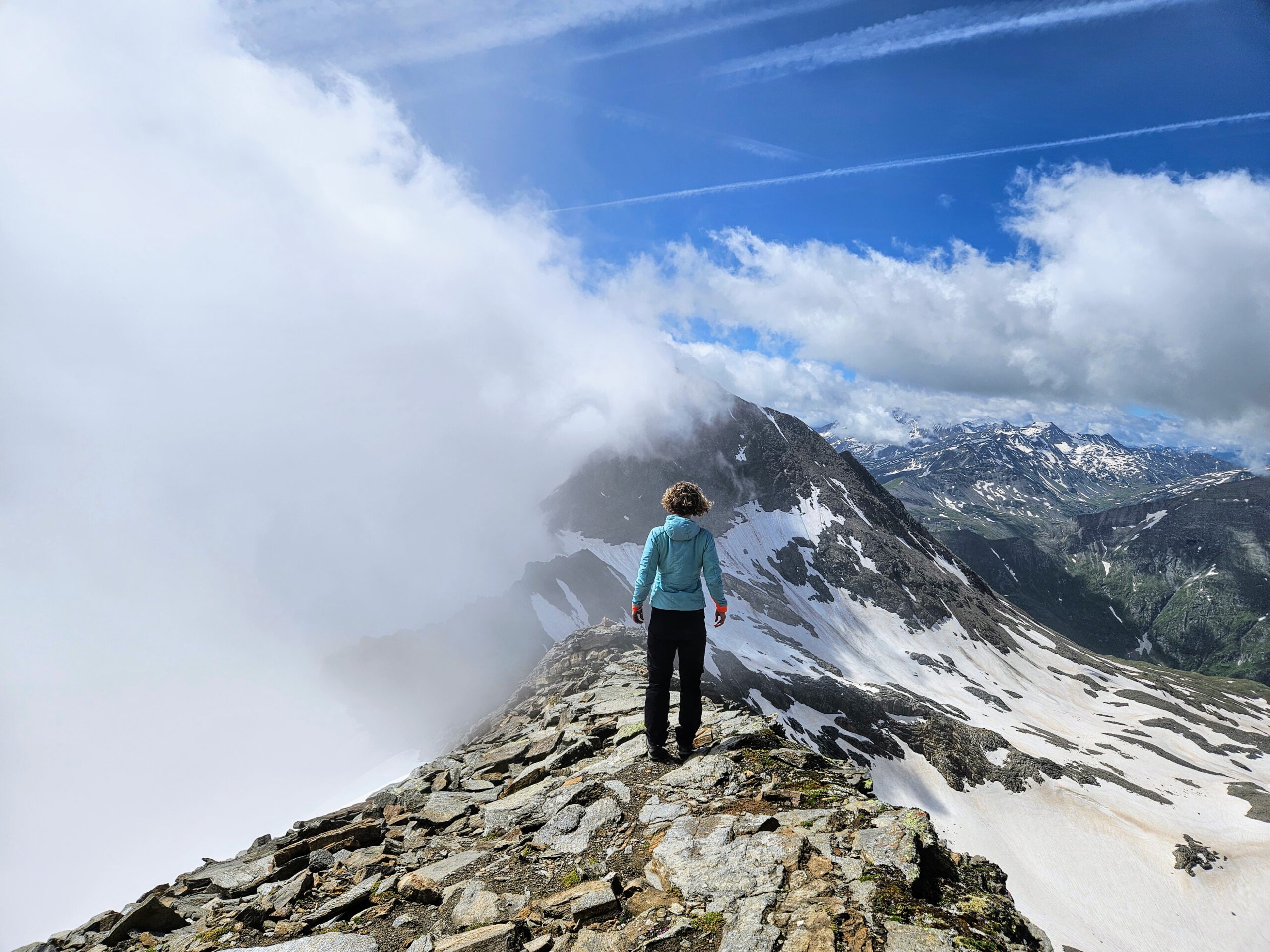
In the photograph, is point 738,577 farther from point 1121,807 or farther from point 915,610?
point 1121,807

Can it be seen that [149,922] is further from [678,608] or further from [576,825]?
[678,608]

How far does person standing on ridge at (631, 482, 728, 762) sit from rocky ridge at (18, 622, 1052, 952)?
2.40ft

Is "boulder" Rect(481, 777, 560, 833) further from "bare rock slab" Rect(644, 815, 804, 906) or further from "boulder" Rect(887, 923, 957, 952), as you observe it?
"boulder" Rect(887, 923, 957, 952)

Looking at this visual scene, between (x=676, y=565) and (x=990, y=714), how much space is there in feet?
435

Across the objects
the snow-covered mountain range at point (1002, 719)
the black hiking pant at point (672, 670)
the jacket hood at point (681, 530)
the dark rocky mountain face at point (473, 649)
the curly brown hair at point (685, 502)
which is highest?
the curly brown hair at point (685, 502)

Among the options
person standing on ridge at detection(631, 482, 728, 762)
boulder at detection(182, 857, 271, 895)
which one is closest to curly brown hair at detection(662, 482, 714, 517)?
person standing on ridge at detection(631, 482, 728, 762)

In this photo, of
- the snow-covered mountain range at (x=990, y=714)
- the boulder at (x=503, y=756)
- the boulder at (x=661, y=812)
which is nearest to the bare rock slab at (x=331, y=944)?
the boulder at (x=661, y=812)

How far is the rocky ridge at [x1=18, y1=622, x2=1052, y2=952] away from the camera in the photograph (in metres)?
5.93

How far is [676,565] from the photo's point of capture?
10.2 meters

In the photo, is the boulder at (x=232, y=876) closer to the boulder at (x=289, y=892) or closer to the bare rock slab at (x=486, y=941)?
the boulder at (x=289, y=892)

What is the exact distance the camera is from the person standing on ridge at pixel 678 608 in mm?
10211

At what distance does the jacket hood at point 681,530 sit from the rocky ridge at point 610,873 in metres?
3.99

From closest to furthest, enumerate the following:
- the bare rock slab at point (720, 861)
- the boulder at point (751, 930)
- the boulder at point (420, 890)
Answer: the boulder at point (751, 930) < the bare rock slab at point (720, 861) < the boulder at point (420, 890)

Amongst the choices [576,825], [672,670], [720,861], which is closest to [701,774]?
[672,670]
